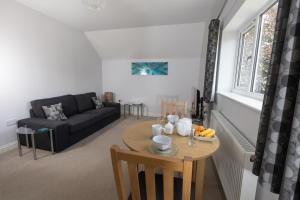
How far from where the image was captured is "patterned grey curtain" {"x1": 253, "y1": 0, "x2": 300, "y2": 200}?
587 millimetres

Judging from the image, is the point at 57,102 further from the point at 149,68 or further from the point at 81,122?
the point at 149,68

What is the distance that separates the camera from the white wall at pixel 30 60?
2516 millimetres

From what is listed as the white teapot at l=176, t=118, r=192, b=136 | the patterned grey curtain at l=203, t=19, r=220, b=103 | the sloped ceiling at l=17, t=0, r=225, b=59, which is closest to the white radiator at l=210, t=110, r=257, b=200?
the white teapot at l=176, t=118, r=192, b=136

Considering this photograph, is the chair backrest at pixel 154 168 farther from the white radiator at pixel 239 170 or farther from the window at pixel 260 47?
the window at pixel 260 47

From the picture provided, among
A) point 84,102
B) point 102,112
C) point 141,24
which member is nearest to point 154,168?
point 102,112

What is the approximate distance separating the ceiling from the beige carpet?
2.54 m

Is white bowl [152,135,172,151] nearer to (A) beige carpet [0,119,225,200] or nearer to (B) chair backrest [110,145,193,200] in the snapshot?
(B) chair backrest [110,145,193,200]

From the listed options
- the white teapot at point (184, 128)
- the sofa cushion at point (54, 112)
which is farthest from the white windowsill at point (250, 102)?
the sofa cushion at point (54, 112)

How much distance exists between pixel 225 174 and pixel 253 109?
2.58 feet

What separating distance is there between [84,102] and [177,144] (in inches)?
132

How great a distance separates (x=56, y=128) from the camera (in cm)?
249

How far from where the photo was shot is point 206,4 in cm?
264

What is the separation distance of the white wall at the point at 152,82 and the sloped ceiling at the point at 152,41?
0.91 feet

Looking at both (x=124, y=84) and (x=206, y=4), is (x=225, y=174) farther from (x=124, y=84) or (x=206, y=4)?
(x=124, y=84)
